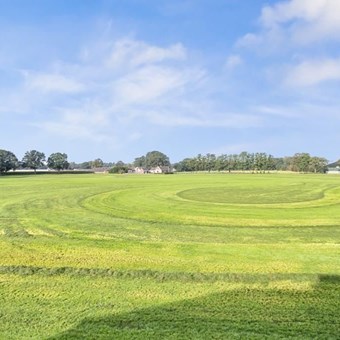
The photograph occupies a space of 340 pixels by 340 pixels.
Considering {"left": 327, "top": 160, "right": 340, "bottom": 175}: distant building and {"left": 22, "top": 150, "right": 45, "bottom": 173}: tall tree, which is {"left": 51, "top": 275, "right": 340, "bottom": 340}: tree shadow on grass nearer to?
{"left": 327, "top": 160, "right": 340, "bottom": 175}: distant building

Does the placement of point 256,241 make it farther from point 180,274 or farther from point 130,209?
point 130,209

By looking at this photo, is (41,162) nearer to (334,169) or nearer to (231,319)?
(334,169)

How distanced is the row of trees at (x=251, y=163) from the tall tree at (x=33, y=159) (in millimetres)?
59977

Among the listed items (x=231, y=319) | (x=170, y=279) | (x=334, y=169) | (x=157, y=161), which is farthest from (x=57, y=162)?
(x=231, y=319)

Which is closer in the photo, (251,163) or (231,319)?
(231,319)

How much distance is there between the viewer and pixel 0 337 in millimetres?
4828

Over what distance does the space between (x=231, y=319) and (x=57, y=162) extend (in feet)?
466

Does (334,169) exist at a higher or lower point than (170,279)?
higher

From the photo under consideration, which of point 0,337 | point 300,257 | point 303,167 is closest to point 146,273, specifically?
point 0,337

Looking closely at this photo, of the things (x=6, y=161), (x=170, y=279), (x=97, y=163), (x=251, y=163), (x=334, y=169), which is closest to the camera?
(x=170, y=279)

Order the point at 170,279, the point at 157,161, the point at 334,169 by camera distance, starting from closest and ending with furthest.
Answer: the point at 170,279, the point at 334,169, the point at 157,161

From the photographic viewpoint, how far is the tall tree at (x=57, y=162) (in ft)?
460

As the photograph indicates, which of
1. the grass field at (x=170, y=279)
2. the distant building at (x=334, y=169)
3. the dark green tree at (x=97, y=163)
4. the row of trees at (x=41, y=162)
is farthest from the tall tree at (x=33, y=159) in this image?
the grass field at (x=170, y=279)

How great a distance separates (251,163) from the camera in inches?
5418
